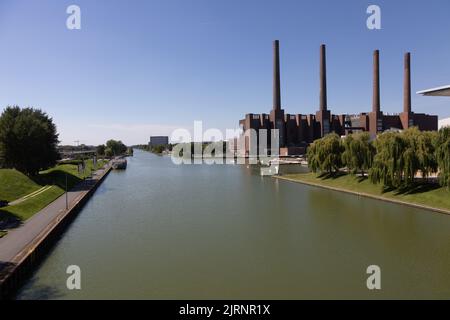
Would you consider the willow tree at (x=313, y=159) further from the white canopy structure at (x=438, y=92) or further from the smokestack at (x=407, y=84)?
the smokestack at (x=407, y=84)

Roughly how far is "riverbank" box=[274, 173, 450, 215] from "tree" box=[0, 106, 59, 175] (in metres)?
36.5

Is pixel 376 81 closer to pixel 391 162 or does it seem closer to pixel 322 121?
pixel 322 121

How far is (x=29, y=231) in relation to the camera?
19.4 m

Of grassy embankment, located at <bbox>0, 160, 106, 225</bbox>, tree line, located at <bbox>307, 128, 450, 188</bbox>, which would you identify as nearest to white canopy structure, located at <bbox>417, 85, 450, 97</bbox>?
tree line, located at <bbox>307, 128, 450, 188</bbox>


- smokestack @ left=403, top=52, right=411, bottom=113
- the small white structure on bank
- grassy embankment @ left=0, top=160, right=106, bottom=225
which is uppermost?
smokestack @ left=403, top=52, right=411, bottom=113

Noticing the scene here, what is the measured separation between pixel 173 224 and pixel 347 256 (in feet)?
40.3

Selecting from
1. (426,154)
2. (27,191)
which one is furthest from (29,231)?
(426,154)

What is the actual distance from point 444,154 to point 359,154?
44.0ft

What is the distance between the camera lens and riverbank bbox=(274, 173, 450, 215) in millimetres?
27241

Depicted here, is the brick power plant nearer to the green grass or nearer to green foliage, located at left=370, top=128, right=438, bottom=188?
green foliage, located at left=370, top=128, right=438, bottom=188

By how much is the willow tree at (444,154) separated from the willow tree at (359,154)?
11.3 m
